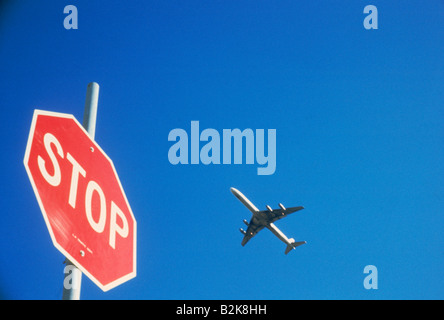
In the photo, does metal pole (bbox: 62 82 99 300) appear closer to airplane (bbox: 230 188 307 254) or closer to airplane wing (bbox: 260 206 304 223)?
airplane (bbox: 230 188 307 254)

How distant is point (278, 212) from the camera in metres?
44.7

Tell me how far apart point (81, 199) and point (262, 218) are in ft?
146

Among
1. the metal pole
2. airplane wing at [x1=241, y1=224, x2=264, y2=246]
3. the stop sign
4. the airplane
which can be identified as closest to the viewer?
the stop sign

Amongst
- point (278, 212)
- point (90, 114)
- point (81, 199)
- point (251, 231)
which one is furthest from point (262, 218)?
point (81, 199)

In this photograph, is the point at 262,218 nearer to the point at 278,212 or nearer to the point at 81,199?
the point at 278,212

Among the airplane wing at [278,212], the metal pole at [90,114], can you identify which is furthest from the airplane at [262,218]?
the metal pole at [90,114]

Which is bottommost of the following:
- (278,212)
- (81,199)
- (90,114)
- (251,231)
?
(81,199)

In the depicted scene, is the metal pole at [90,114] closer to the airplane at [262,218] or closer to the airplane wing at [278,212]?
the airplane at [262,218]

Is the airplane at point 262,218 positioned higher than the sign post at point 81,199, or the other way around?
the airplane at point 262,218

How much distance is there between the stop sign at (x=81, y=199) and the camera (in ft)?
7.11

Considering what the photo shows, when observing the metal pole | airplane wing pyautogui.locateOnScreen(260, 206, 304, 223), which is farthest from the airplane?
the metal pole

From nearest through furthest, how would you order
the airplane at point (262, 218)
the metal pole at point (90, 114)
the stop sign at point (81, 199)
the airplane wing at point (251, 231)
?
1. the stop sign at point (81, 199)
2. the metal pole at point (90, 114)
3. the airplane at point (262, 218)
4. the airplane wing at point (251, 231)

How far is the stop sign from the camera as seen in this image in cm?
217
